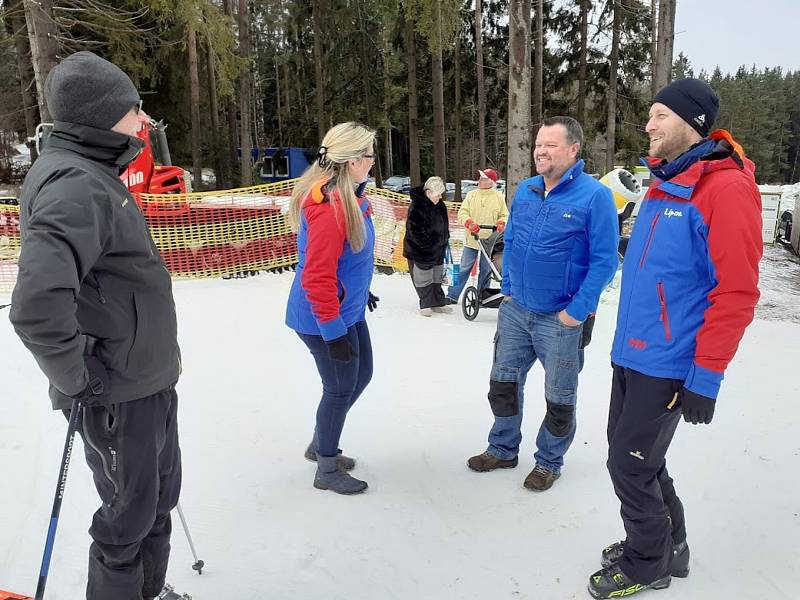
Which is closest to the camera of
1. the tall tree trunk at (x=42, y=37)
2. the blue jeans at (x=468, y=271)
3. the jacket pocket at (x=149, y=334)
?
the jacket pocket at (x=149, y=334)

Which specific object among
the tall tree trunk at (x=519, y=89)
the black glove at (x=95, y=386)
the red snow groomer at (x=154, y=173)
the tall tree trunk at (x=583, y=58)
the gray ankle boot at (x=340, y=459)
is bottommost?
the gray ankle boot at (x=340, y=459)

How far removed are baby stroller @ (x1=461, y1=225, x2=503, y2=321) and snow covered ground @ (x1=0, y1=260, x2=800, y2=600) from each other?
1.68m

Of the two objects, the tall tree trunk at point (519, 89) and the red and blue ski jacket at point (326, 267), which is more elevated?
the tall tree trunk at point (519, 89)

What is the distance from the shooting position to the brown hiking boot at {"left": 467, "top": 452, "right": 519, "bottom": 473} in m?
3.46

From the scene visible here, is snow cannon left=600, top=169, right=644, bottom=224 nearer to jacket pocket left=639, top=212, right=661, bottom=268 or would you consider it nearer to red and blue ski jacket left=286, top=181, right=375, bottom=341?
red and blue ski jacket left=286, top=181, right=375, bottom=341

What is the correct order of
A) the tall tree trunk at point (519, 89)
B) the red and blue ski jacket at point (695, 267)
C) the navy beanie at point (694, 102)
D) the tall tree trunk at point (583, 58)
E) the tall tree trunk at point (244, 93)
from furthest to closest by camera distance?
the tall tree trunk at point (583, 58), the tall tree trunk at point (244, 93), the tall tree trunk at point (519, 89), the navy beanie at point (694, 102), the red and blue ski jacket at point (695, 267)

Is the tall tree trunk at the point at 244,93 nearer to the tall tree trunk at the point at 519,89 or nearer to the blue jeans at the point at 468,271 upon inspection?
the tall tree trunk at the point at 519,89

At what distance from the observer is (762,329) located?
657 centimetres

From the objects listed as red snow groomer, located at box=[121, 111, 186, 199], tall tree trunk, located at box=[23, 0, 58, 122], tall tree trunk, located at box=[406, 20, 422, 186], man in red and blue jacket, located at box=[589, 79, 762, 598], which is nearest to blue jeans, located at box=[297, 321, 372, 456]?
man in red and blue jacket, located at box=[589, 79, 762, 598]

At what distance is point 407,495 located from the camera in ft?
10.6

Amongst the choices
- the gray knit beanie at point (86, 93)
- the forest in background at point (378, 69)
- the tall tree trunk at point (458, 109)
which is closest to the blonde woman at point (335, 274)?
the gray knit beanie at point (86, 93)

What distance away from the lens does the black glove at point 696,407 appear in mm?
2062

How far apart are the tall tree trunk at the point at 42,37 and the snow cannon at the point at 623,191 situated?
715 centimetres

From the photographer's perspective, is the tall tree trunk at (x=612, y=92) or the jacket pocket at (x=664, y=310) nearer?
the jacket pocket at (x=664, y=310)
